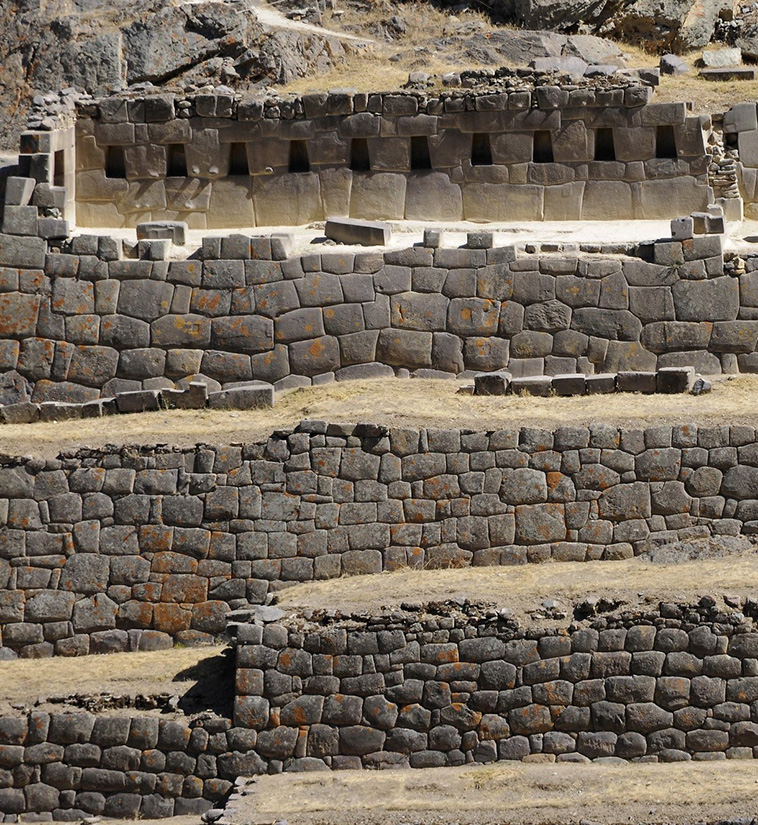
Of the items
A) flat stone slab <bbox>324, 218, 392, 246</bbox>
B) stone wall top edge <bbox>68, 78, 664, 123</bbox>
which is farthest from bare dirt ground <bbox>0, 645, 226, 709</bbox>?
stone wall top edge <bbox>68, 78, 664, 123</bbox>

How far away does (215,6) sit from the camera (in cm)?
3322

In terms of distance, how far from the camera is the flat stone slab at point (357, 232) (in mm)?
26344

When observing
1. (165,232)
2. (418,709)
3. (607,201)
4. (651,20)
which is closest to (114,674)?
(418,709)

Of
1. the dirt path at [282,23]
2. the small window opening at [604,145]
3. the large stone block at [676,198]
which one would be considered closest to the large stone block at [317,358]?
the large stone block at [676,198]

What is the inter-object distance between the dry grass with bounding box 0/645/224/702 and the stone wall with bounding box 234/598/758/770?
127cm

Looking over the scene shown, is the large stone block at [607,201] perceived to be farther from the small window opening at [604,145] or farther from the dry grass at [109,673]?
the dry grass at [109,673]

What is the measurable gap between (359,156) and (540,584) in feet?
31.9

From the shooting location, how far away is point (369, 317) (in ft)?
83.4

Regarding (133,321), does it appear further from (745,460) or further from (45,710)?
(745,460)

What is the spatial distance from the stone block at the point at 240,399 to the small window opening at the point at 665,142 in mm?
7394

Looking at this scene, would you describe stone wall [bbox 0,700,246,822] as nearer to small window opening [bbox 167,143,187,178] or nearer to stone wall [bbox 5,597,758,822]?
stone wall [bbox 5,597,758,822]

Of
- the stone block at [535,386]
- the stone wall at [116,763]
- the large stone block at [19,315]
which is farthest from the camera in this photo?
the large stone block at [19,315]

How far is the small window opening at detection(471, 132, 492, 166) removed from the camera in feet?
93.8

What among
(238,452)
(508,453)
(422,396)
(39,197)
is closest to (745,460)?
(508,453)
